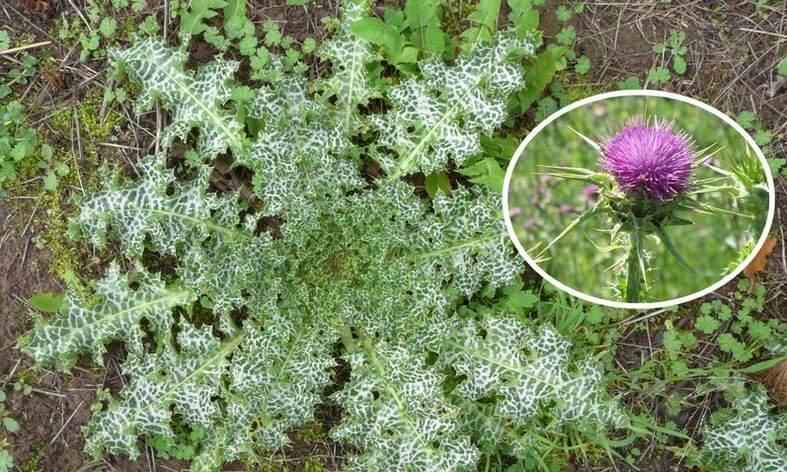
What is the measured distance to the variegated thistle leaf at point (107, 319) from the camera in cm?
296

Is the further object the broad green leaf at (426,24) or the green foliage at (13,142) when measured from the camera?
the green foliage at (13,142)

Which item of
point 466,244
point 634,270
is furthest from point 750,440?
point 466,244

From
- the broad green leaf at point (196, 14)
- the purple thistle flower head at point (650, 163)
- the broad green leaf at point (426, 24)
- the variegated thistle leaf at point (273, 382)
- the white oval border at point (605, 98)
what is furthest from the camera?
the broad green leaf at point (196, 14)

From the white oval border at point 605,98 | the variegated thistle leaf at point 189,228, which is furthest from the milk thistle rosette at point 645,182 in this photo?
the variegated thistle leaf at point 189,228

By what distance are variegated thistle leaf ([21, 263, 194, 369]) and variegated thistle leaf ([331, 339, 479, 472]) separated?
2.28 ft

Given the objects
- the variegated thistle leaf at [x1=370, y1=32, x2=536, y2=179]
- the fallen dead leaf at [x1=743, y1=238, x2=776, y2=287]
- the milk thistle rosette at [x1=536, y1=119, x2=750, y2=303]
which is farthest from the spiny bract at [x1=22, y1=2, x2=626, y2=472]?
the fallen dead leaf at [x1=743, y1=238, x2=776, y2=287]

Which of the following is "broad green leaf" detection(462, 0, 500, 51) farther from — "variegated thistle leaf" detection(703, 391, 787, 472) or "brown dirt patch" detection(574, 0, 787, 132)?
"variegated thistle leaf" detection(703, 391, 787, 472)

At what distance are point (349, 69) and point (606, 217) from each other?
102 cm

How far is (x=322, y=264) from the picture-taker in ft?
9.86

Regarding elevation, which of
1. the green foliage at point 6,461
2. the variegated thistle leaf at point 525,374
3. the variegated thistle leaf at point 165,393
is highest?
the variegated thistle leaf at point 525,374

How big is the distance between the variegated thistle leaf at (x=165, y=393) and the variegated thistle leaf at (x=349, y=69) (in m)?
0.90

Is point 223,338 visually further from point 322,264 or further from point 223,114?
point 223,114

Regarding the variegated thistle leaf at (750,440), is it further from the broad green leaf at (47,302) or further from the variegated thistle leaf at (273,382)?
the broad green leaf at (47,302)

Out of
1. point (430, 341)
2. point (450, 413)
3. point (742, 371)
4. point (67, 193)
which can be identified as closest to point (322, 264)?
point (430, 341)
